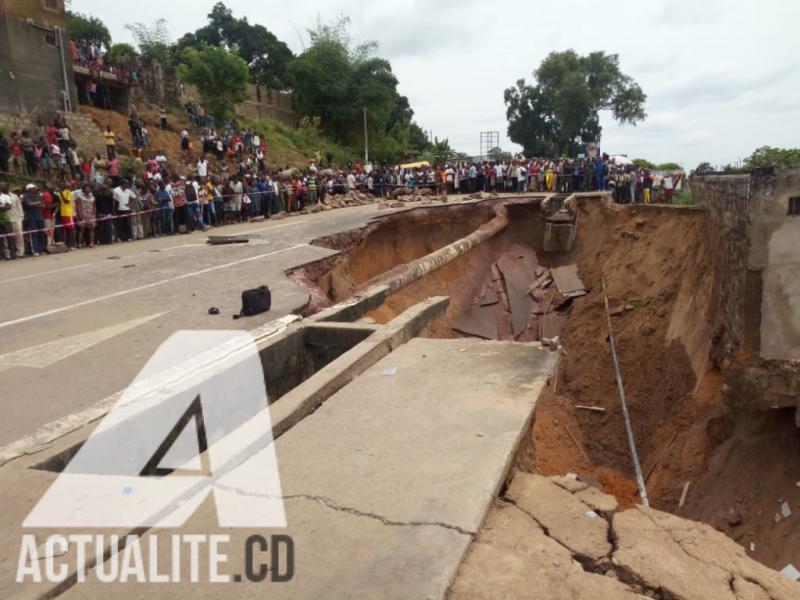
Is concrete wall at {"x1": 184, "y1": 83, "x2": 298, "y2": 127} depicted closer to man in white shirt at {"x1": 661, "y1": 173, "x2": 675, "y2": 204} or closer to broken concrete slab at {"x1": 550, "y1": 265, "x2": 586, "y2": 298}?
man in white shirt at {"x1": 661, "y1": 173, "x2": 675, "y2": 204}

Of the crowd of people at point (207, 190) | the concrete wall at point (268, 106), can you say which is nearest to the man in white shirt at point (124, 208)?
the crowd of people at point (207, 190)

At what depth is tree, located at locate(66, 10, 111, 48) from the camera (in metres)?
41.2

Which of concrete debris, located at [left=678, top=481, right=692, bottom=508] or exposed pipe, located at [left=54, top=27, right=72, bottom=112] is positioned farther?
exposed pipe, located at [left=54, top=27, right=72, bottom=112]

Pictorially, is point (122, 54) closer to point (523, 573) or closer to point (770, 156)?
point (770, 156)

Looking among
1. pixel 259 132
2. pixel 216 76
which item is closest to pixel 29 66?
pixel 216 76

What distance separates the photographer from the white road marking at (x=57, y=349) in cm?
567

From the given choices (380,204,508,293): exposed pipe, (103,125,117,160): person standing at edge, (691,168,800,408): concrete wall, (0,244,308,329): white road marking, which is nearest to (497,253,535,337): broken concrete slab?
(380,204,508,293): exposed pipe

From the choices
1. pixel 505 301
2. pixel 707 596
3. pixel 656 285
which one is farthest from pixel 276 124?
pixel 707 596

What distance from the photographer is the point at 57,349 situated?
6.04m

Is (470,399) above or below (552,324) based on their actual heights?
above

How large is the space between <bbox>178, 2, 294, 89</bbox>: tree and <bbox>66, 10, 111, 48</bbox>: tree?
654 cm

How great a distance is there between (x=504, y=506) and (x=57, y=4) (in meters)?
24.7

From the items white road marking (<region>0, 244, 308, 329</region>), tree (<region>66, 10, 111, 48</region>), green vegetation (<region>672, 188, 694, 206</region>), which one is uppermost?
tree (<region>66, 10, 111, 48</region>)

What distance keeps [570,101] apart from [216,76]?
31.8 metres
